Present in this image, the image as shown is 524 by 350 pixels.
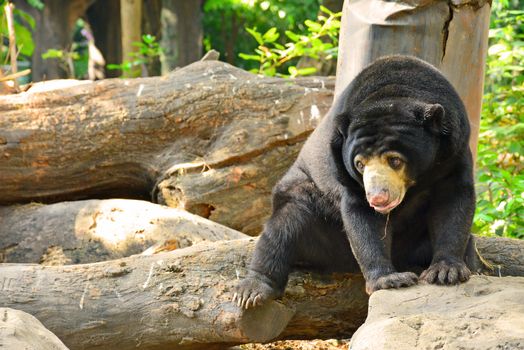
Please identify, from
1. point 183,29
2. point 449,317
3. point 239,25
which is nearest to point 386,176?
point 449,317

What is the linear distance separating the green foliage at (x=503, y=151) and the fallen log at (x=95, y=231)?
6.26 feet

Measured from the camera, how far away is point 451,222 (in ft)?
12.2

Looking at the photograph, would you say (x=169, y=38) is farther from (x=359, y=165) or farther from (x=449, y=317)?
(x=449, y=317)

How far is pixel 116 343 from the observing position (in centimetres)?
401

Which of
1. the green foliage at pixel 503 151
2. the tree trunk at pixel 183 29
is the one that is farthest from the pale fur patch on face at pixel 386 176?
the tree trunk at pixel 183 29

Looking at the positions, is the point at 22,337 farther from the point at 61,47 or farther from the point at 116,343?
the point at 61,47

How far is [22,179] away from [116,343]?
107 inches

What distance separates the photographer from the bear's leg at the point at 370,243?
11.9 ft

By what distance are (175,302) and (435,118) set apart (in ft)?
4.96

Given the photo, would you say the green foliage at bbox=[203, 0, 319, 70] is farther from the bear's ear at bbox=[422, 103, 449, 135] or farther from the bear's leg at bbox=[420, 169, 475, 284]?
the bear's ear at bbox=[422, 103, 449, 135]

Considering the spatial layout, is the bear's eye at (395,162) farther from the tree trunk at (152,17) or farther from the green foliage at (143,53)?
the tree trunk at (152,17)

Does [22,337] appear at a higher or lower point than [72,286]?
higher

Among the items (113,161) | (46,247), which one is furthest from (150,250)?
(113,161)

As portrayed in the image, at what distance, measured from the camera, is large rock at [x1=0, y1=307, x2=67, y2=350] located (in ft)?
A: 9.50
